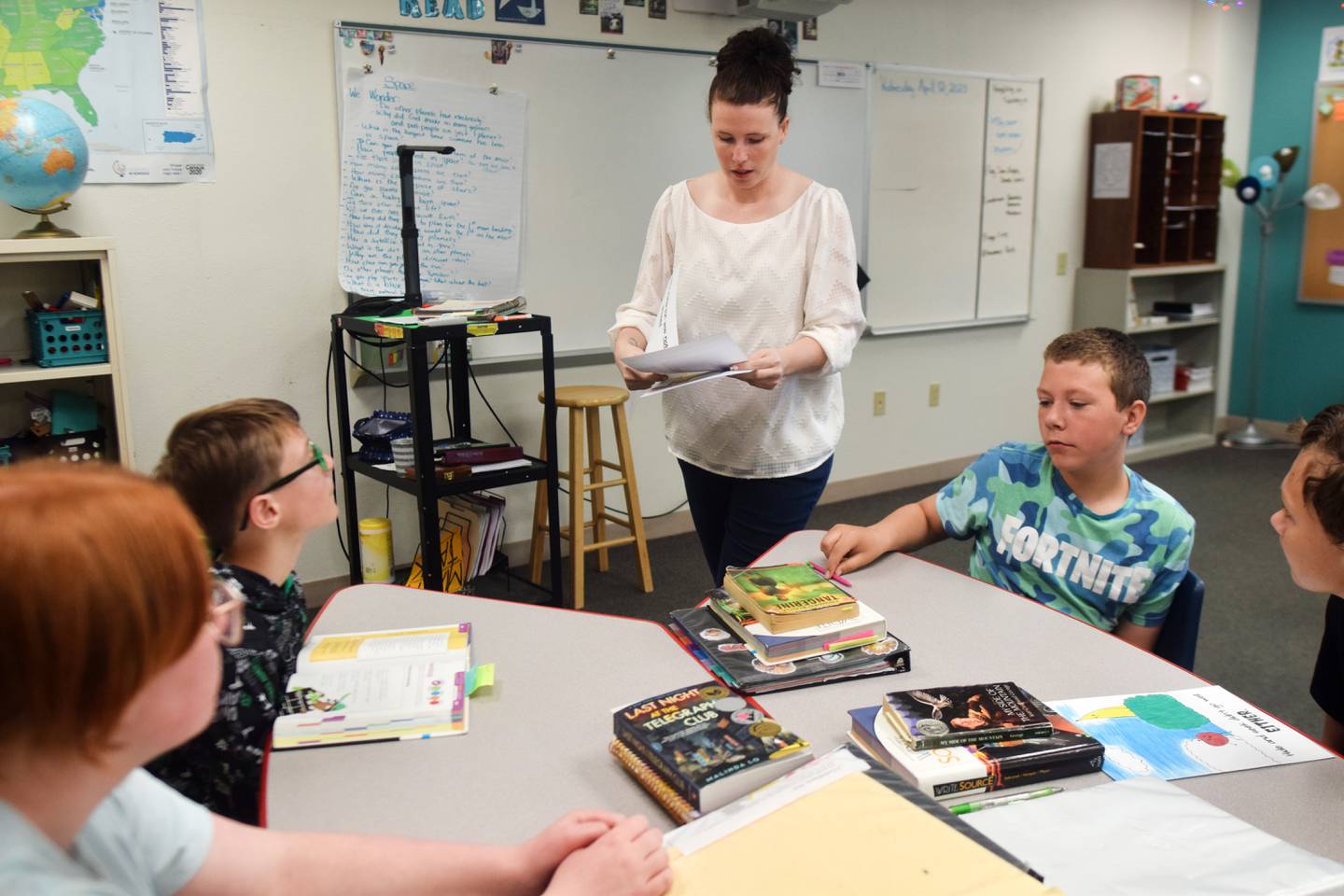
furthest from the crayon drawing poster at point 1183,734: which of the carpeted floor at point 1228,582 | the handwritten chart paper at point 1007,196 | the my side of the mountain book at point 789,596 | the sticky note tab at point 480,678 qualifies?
the handwritten chart paper at point 1007,196

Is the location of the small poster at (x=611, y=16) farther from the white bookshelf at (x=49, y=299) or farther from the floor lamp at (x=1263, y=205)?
the floor lamp at (x=1263, y=205)

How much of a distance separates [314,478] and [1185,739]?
45.0 inches

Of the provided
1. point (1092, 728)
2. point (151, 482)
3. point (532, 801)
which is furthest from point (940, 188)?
point (151, 482)

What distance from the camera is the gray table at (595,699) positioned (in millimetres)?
1050

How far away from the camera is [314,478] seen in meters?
1.42

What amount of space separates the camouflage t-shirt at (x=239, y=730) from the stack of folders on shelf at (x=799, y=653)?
0.55 m

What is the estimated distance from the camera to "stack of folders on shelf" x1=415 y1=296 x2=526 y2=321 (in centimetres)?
287

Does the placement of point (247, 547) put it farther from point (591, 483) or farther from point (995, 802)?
point (591, 483)

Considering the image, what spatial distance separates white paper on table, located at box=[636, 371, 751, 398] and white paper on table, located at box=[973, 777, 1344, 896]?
0.99 metres

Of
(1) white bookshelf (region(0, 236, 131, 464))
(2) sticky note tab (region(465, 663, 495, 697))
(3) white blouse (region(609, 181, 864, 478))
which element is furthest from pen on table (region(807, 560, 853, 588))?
(1) white bookshelf (region(0, 236, 131, 464))

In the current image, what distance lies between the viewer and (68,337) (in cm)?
263

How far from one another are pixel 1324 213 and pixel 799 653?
5340 mm

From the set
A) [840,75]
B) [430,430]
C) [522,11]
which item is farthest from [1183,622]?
[840,75]

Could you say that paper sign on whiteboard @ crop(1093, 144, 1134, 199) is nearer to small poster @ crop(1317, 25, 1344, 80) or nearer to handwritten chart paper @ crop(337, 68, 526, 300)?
small poster @ crop(1317, 25, 1344, 80)
